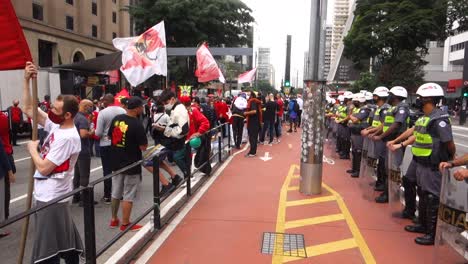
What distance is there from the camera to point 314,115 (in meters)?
8.10

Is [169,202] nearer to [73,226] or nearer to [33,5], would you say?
[73,226]

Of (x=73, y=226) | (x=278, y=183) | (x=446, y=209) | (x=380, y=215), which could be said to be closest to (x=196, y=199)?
(x=278, y=183)

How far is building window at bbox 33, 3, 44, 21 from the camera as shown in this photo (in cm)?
3375

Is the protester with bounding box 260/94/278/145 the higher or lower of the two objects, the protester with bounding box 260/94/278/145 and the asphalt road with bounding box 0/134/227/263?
the higher

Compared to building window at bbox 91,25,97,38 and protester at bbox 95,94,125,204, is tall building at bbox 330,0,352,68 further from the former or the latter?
protester at bbox 95,94,125,204

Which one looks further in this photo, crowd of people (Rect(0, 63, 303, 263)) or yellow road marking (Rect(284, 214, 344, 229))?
yellow road marking (Rect(284, 214, 344, 229))

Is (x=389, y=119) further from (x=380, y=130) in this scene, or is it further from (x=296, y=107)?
(x=296, y=107)

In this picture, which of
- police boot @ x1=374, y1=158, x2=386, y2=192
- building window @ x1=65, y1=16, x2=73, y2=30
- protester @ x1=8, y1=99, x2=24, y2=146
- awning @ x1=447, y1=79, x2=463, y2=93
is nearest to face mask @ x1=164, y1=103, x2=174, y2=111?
police boot @ x1=374, y1=158, x2=386, y2=192

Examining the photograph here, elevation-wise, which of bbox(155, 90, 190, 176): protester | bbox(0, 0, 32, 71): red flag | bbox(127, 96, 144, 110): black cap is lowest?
bbox(155, 90, 190, 176): protester

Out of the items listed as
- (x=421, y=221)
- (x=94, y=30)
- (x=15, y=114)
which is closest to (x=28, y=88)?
(x=421, y=221)

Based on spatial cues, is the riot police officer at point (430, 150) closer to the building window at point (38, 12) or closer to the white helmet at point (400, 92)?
the white helmet at point (400, 92)

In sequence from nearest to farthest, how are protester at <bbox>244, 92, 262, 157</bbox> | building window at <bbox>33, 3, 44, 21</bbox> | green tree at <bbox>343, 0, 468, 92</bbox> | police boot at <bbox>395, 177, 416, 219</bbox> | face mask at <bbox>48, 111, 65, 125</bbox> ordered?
face mask at <bbox>48, 111, 65, 125</bbox> < police boot at <bbox>395, 177, 416, 219</bbox> < protester at <bbox>244, 92, 262, 157</bbox> < building window at <bbox>33, 3, 44, 21</bbox> < green tree at <bbox>343, 0, 468, 92</bbox>

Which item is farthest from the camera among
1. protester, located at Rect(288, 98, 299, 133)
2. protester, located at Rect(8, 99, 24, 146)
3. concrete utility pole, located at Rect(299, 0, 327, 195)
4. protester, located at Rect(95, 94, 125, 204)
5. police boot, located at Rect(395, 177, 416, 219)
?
protester, located at Rect(288, 98, 299, 133)

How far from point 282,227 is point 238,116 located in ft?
27.6
